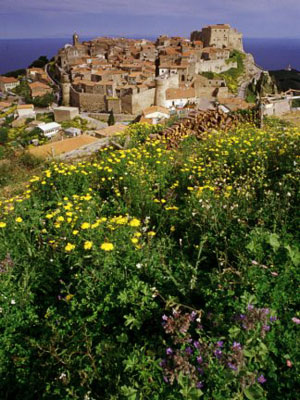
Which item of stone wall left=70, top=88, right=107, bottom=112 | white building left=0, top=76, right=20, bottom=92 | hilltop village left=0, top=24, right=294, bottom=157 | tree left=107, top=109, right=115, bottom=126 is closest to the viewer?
hilltop village left=0, top=24, right=294, bottom=157

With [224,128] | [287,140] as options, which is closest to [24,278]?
[287,140]

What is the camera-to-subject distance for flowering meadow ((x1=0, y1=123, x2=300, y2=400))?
7.45 ft

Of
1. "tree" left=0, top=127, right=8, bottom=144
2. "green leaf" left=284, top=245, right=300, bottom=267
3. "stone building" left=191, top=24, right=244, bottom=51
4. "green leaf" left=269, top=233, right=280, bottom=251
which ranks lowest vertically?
"tree" left=0, top=127, right=8, bottom=144

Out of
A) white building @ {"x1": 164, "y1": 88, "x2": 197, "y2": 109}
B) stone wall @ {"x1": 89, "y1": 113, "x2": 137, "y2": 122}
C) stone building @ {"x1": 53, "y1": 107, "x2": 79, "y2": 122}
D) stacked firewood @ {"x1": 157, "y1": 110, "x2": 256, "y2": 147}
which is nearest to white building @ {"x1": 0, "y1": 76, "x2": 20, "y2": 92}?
stone building @ {"x1": 53, "y1": 107, "x2": 79, "y2": 122}

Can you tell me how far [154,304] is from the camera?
9.71 feet

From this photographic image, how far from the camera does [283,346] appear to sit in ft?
8.15

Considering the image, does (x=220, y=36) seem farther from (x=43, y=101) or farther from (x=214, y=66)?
(x=43, y=101)

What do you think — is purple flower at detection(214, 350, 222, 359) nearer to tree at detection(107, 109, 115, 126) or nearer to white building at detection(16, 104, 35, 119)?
tree at detection(107, 109, 115, 126)

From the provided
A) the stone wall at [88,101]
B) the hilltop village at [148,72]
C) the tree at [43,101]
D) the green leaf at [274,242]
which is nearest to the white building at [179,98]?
the hilltop village at [148,72]

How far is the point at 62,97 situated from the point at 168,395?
231 ft

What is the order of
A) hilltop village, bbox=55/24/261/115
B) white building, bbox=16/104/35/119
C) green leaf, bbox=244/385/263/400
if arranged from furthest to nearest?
white building, bbox=16/104/35/119, hilltop village, bbox=55/24/261/115, green leaf, bbox=244/385/263/400

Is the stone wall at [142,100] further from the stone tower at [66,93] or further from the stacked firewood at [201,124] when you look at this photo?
the stacked firewood at [201,124]

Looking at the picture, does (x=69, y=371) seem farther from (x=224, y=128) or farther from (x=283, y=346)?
(x=224, y=128)

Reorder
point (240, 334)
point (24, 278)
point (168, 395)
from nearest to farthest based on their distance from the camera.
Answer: point (168, 395)
point (240, 334)
point (24, 278)
